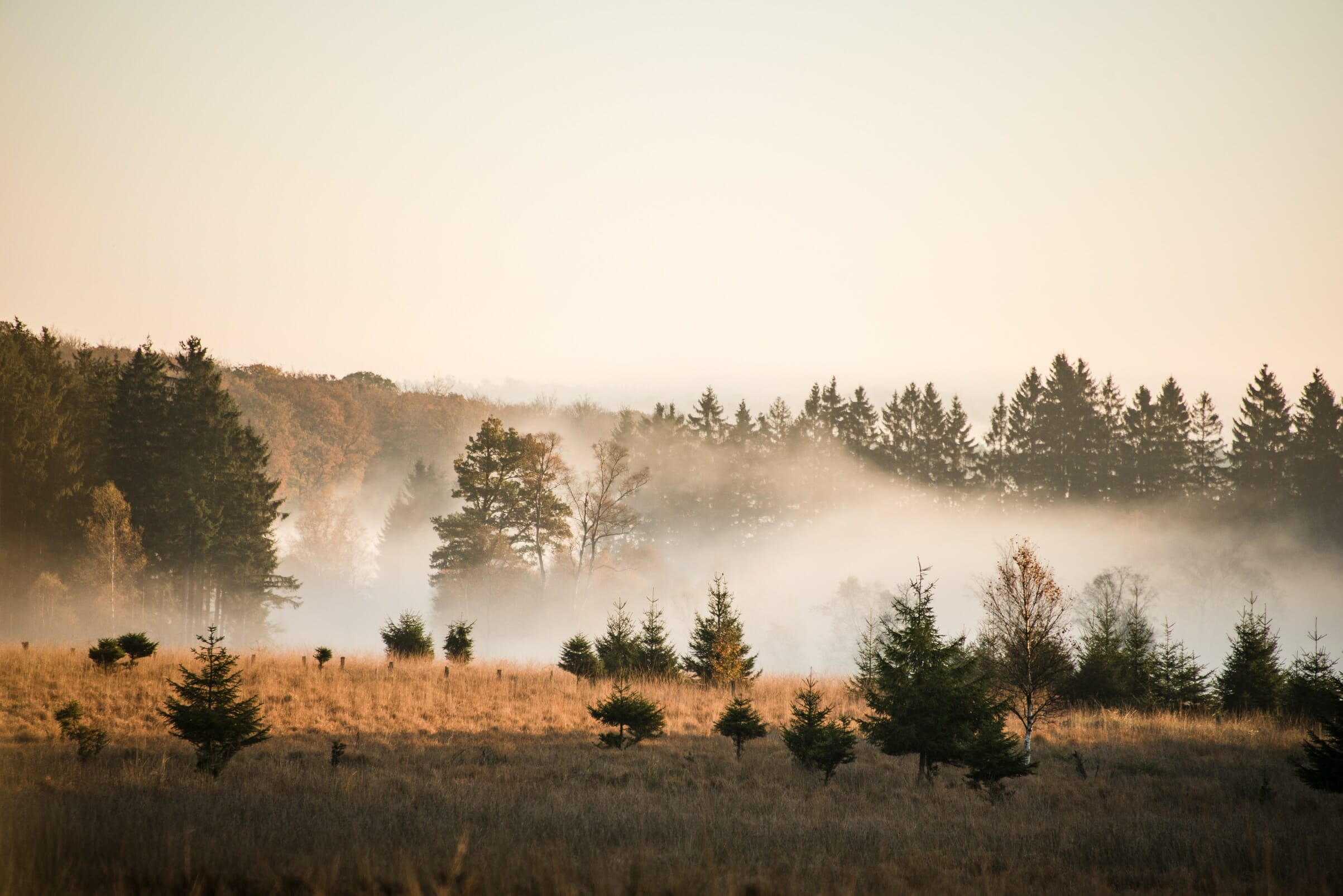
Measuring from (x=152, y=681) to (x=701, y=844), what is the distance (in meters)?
14.4

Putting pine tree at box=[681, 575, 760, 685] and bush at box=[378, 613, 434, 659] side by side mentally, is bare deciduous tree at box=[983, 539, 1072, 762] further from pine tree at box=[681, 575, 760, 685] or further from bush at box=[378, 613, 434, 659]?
bush at box=[378, 613, 434, 659]

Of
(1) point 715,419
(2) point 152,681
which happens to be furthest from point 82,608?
(1) point 715,419

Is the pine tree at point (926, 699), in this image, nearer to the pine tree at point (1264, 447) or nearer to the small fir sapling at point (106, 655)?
the small fir sapling at point (106, 655)

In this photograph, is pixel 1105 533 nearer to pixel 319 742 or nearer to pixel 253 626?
pixel 253 626

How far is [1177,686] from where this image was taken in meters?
24.6

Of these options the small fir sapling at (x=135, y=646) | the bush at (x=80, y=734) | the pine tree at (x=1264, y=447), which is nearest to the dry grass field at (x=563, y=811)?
the bush at (x=80, y=734)

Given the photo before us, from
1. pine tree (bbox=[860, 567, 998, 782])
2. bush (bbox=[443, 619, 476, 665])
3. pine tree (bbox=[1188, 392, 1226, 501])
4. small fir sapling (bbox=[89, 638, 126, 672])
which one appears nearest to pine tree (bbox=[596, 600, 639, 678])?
bush (bbox=[443, 619, 476, 665])

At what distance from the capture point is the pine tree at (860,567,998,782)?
1395 centimetres

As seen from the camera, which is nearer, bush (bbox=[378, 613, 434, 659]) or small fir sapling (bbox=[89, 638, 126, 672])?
small fir sapling (bbox=[89, 638, 126, 672])

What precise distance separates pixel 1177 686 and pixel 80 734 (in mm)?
28080

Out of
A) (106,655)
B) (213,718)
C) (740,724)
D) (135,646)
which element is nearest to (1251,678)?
(740,724)

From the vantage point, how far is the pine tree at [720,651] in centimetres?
2456

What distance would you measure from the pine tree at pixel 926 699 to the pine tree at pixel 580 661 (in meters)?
11.4

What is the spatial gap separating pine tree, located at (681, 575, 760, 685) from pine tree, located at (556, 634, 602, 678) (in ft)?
9.85
